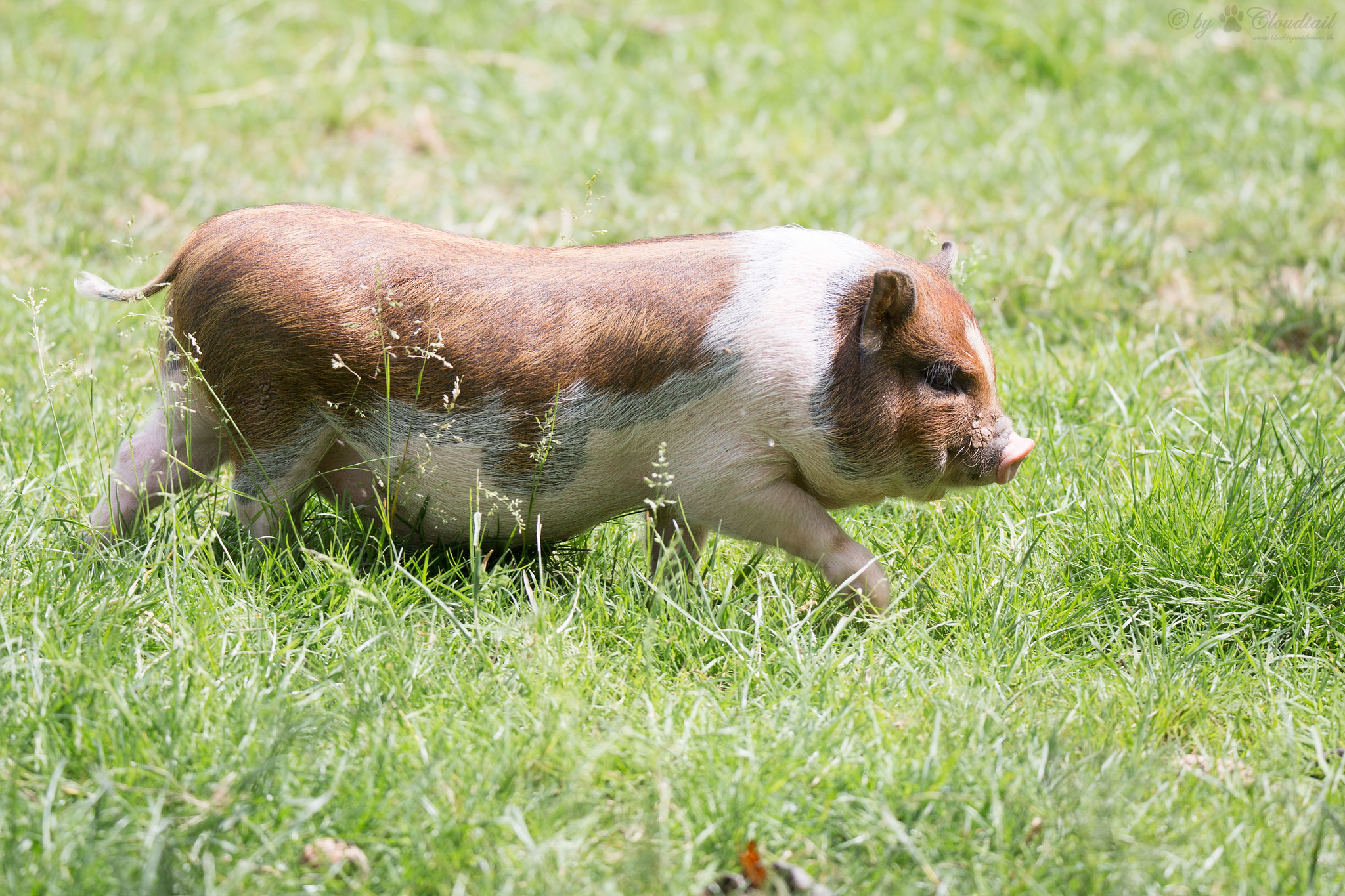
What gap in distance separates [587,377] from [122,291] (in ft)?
4.28

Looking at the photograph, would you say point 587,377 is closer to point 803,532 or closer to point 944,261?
point 803,532

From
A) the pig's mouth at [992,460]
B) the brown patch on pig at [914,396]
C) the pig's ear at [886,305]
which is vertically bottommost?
the pig's mouth at [992,460]

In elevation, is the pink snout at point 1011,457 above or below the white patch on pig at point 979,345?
below

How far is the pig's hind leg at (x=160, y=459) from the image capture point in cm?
335

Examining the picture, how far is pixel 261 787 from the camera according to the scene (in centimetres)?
248

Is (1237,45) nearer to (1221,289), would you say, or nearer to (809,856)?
(1221,289)

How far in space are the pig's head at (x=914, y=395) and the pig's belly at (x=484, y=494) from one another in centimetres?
55

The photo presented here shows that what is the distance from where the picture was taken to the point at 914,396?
3.23 m

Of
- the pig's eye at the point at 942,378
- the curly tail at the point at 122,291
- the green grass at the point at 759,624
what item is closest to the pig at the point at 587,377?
the pig's eye at the point at 942,378

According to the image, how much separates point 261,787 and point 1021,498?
2.32 m

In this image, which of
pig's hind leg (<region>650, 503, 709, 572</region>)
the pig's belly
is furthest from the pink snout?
the pig's belly

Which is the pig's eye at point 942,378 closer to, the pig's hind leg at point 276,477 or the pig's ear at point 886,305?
the pig's ear at point 886,305

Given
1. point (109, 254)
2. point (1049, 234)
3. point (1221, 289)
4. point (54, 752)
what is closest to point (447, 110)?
point (109, 254)

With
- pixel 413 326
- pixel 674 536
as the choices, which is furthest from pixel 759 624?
pixel 413 326
